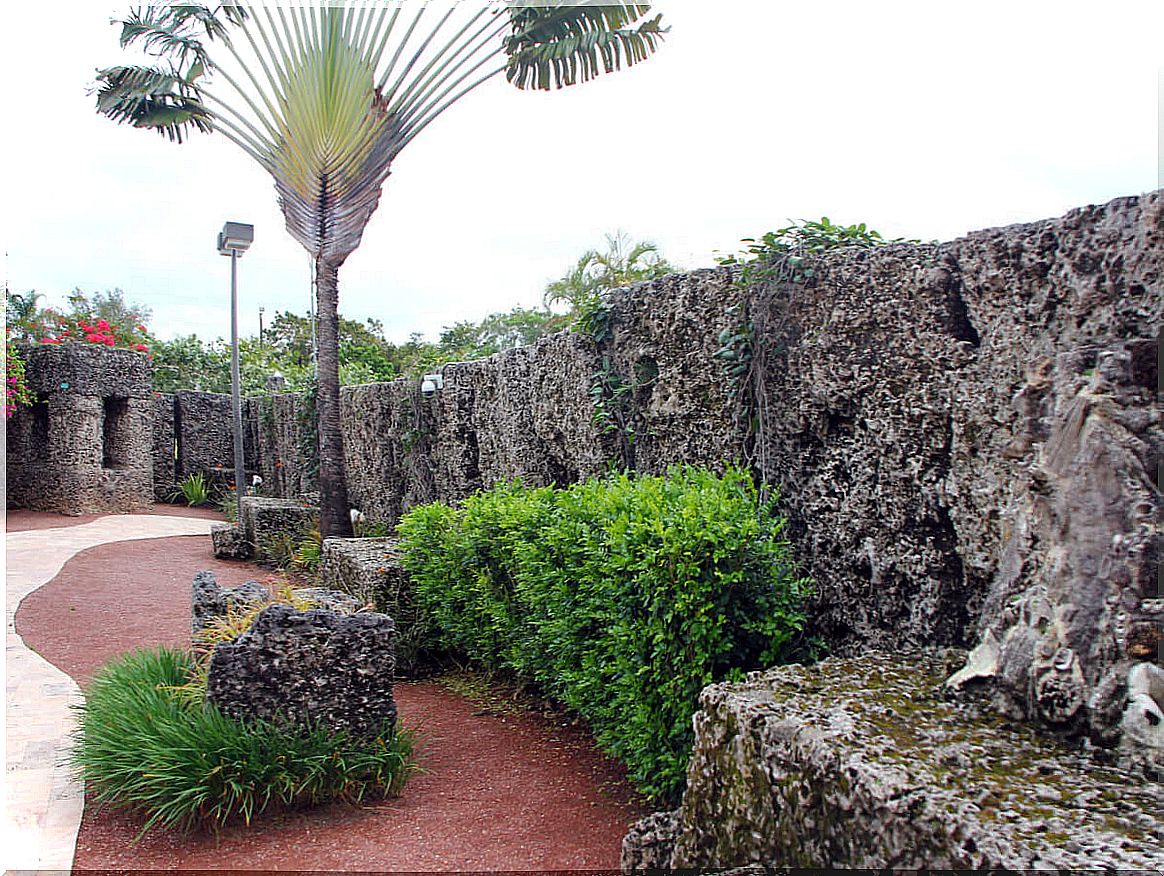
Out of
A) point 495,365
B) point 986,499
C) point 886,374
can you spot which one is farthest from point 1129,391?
point 495,365

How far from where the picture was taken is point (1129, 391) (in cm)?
252

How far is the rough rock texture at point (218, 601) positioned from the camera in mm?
5250

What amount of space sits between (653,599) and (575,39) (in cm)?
727

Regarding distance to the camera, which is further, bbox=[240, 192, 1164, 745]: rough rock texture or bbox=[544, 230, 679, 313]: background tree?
bbox=[544, 230, 679, 313]: background tree

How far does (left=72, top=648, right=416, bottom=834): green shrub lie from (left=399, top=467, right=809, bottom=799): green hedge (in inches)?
41.3

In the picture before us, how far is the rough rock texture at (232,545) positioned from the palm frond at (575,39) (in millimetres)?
7241

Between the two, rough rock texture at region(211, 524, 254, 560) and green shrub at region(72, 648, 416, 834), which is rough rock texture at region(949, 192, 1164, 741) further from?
rough rock texture at region(211, 524, 254, 560)

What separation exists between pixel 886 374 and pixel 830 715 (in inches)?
64.7

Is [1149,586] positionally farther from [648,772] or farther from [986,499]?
[648,772]

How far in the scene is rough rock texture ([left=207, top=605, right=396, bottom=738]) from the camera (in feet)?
13.4

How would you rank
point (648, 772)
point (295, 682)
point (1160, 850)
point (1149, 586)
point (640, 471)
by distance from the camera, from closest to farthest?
point (1160, 850) → point (1149, 586) → point (648, 772) → point (295, 682) → point (640, 471)

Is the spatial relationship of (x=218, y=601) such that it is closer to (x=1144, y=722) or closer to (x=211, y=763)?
(x=211, y=763)

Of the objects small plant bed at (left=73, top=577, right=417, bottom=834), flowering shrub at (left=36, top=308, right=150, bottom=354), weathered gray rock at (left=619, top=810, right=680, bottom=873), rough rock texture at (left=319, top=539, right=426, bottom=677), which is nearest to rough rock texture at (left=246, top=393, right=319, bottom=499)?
flowering shrub at (left=36, top=308, right=150, bottom=354)

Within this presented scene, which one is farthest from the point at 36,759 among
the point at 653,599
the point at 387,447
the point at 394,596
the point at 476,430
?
the point at 387,447
